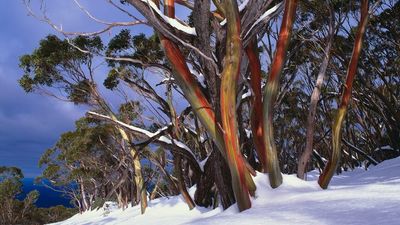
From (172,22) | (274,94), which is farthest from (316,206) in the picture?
(172,22)

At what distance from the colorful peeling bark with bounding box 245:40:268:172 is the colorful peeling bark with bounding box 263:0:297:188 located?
0.11 meters

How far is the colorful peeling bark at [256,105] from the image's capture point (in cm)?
511

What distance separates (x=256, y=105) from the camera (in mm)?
5293

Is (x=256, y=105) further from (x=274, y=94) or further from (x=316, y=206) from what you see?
(x=316, y=206)

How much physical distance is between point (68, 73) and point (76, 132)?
1072 cm

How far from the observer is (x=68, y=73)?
13398mm

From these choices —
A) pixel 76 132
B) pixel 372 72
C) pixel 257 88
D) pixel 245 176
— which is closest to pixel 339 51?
pixel 372 72

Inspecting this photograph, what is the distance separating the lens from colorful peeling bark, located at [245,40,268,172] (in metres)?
5.11

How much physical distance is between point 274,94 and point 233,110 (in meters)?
0.85

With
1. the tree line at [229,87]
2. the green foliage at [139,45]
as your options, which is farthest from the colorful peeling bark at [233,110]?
the green foliage at [139,45]

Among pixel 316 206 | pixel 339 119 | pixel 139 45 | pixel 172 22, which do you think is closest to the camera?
pixel 316 206

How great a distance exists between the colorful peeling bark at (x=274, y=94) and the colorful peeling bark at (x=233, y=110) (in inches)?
16.5

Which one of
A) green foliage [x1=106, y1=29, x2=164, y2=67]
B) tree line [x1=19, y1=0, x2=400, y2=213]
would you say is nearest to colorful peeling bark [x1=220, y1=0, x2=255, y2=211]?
tree line [x1=19, y1=0, x2=400, y2=213]

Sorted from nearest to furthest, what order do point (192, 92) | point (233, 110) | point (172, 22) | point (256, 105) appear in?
point (233, 110)
point (192, 92)
point (172, 22)
point (256, 105)
